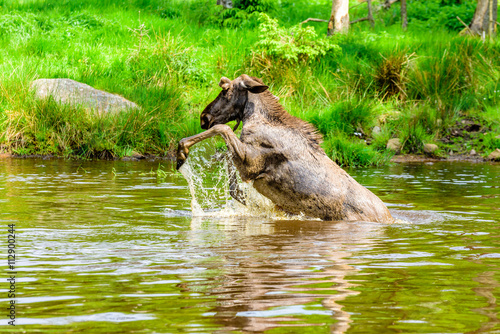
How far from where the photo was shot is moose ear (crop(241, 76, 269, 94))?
27.8ft

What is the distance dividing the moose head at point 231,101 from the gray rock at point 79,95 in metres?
7.22

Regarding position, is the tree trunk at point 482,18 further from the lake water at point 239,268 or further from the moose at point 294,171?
the moose at point 294,171

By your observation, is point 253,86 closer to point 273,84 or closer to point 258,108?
point 258,108

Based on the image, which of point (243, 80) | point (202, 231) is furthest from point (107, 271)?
point (243, 80)

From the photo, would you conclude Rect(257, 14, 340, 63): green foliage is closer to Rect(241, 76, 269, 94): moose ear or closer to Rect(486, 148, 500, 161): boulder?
Rect(486, 148, 500, 161): boulder

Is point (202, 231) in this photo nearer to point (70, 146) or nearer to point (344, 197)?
point (344, 197)

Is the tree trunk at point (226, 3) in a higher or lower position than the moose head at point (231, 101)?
higher

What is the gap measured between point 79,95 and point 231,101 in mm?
8047

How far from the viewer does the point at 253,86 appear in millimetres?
8453

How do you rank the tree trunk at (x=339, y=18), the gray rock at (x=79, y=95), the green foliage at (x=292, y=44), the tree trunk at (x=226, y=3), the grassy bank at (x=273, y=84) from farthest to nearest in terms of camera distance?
the tree trunk at (x=226, y=3), the tree trunk at (x=339, y=18), the green foliage at (x=292, y=44), the gray rock at (x=79, y=95), the grassy bank at (x=273, y=84)

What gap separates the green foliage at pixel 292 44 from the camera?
18219 millimetres

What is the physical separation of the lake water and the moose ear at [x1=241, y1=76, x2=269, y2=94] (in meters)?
1.55

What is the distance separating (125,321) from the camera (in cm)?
392

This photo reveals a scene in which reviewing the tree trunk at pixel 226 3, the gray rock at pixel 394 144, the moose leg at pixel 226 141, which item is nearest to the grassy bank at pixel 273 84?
the gray rock at pixel 394 144
